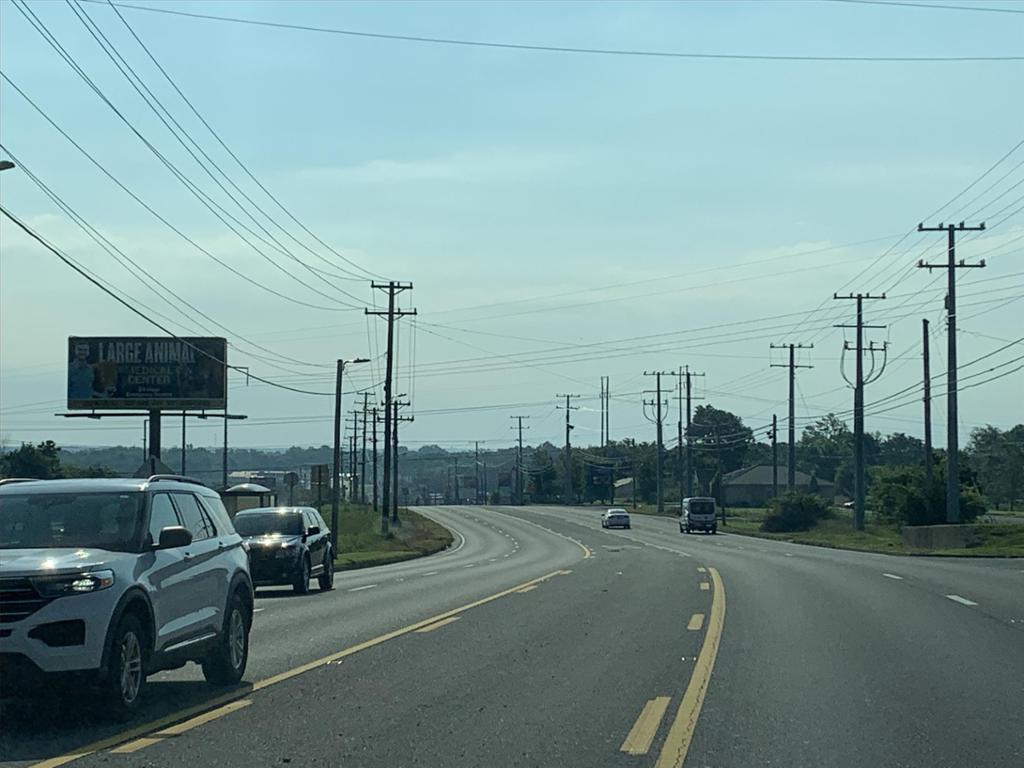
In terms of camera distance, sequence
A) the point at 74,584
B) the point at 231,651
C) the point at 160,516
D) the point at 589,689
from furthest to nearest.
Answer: the point at 231,651, the point at 589,689, the point at 160,516, the point at 74,584

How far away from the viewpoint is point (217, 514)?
42.9 feet

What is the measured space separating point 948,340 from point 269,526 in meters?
35.4

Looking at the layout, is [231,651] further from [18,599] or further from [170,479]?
[18,599]

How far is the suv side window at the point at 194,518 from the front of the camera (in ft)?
39.6

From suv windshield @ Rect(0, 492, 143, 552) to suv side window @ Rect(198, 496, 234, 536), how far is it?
163 cm

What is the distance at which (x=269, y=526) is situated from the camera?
26781 millimetres

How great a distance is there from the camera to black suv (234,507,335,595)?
25.7m

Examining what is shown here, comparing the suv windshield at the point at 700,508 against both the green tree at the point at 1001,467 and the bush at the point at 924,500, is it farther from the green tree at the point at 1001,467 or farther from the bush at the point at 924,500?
the green tree at the point at 1001,467

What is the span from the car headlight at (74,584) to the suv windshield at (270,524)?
54.7 feet

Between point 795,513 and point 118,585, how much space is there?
73.7 metres

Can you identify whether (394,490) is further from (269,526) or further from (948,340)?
(269,526)

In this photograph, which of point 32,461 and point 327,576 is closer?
point 327,576

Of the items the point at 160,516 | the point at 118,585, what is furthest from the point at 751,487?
the point at 118,585

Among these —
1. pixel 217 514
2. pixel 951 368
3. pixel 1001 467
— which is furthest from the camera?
pixel 1001 467
